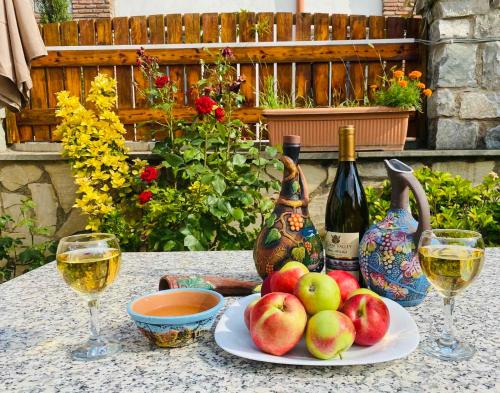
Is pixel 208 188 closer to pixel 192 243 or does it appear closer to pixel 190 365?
pixel 192 243

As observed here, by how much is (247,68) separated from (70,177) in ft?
4.81

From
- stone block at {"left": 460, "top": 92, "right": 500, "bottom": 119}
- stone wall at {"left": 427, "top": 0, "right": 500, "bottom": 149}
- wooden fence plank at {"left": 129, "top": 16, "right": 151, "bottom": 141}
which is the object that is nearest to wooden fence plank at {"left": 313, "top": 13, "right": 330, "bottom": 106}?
stone wall at {"left": 427, "top": 0, "right": 500, "bottom": 149}

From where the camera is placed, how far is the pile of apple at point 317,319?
737mm

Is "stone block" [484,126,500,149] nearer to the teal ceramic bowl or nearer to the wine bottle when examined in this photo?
the wine bottle

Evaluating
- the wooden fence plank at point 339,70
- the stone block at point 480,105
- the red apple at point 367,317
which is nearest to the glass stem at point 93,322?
the red apple at point 367,317

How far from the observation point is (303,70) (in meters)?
3.51

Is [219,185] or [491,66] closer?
[219,185]

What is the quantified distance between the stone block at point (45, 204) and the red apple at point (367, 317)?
9.07 ft

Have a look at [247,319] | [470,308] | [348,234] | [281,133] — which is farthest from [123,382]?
[281,133]

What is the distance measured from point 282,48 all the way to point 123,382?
308 cm

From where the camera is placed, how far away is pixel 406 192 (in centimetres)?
106

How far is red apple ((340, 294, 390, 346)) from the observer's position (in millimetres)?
779

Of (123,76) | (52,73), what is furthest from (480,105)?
(52,73)

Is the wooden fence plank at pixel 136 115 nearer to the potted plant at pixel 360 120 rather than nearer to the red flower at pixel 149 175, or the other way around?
the potted plant at pixel 360 120
